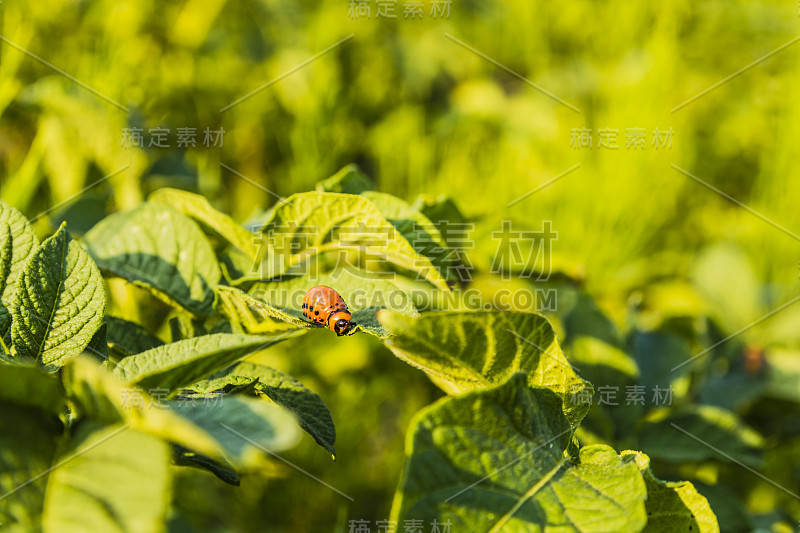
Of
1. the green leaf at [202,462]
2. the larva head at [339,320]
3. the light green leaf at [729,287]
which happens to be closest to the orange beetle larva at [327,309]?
the larva head at [339,320]

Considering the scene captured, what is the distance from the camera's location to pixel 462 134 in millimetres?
1413

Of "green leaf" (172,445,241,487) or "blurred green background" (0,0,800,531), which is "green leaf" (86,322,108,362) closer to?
"green leaf" (172,445,241,487)

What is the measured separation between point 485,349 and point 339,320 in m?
0.12

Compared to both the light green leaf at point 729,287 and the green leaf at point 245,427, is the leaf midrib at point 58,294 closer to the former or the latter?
the green leaf at point 245,427

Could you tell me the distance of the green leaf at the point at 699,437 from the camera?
581mm

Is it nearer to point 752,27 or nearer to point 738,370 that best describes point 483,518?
point 738,370

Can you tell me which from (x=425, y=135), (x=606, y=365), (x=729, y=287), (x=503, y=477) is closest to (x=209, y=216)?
(x=503, y=477)

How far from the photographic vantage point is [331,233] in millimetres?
412

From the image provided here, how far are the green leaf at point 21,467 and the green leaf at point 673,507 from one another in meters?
0.29

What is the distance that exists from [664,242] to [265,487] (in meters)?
0.96

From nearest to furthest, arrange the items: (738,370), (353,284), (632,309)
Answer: (353,284), (632,309), (738,370)

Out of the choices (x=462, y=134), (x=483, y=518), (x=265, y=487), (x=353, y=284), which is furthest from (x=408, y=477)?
(x=462, y=134)

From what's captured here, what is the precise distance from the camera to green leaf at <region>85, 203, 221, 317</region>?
0.42 m

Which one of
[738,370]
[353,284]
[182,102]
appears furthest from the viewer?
[182,102]
